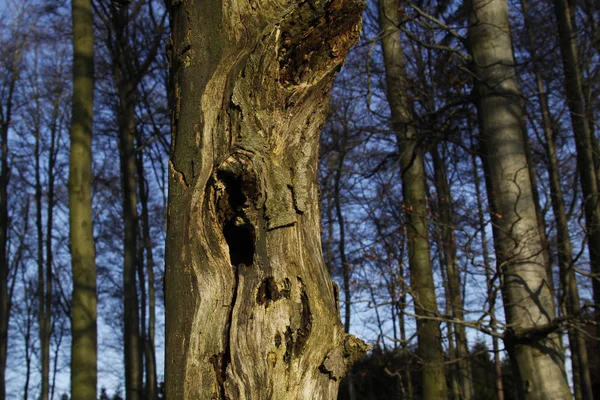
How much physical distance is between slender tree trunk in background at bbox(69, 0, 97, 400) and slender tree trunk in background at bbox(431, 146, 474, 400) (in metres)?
4.40

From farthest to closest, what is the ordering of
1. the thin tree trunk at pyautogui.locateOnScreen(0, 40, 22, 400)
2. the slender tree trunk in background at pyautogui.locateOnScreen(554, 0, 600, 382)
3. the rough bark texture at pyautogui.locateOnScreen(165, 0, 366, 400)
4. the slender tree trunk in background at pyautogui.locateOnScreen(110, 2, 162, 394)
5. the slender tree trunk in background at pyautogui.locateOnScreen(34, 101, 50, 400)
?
the slender tree trunk in background at pyautogui.locateOnScreen(34, 101, 50, 400)
the thin tree trunk at pyautogui.locateOnScreen(0, 40, 22, 400)
the slender tree trunk in background at pyautogui.locateOnScreen(110, 2, 162, 394)
the slender tree trunk in background at pyautogui.locateOnScreen(554, 0, 600, 382)
the rough bark texture at pyautogui.locateOnScreen(165, 0, 366, 400)

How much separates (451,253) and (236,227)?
8.70 meters

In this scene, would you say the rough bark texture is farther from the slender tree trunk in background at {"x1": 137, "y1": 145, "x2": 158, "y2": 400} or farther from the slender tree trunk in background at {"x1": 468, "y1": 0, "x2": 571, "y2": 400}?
the slender tree trunk in background at {"x1": 137, "y1": 145, "x2": 158, "y2": 400}

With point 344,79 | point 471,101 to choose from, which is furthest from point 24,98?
point 471,101

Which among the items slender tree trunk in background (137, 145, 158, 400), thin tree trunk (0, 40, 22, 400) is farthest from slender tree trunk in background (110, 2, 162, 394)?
thin tree trunk (0, 40, 22, 400)

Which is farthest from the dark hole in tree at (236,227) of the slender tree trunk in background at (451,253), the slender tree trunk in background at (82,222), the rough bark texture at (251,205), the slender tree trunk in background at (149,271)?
the slender tree trunk in background at (149,271)

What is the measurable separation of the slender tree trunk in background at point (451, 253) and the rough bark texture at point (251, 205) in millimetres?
5344

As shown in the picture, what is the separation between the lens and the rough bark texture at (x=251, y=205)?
2223mm

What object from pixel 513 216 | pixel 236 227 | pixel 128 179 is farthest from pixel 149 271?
pixel 236 227

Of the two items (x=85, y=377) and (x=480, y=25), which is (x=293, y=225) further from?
(x=85, y=377)

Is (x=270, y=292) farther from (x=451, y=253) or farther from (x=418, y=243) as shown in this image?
(x=451, y=253)

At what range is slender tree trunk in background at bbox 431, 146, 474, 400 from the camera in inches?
351

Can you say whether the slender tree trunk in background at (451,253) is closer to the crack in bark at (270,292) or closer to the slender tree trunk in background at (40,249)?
the crack in bark at (270,292)

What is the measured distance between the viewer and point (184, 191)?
2406 mm
